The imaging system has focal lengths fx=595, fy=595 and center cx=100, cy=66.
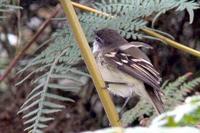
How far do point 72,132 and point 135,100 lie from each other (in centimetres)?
62

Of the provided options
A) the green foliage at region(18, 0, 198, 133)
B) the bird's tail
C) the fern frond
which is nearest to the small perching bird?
the bird's tail

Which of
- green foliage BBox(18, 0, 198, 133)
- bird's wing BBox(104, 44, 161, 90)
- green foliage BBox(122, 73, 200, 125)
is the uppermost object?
green foliage BBox(18, 0, 198, 133)

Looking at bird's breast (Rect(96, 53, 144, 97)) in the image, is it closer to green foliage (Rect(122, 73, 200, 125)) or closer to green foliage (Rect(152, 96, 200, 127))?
green foliage (Rect(122, 73, 200, 125))

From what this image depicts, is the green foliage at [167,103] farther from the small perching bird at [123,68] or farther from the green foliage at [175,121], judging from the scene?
the green foliage at [175,121]

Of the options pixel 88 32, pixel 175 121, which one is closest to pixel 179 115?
pixel 175 121

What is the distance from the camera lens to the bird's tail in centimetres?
185

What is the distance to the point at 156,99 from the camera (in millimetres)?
1900

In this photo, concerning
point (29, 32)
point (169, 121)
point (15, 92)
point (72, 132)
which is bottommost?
point (72, 132)

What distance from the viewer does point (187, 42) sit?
4.16 m

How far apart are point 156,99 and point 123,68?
1.21 ft

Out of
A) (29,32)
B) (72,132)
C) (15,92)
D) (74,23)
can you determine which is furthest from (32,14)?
(74,23)

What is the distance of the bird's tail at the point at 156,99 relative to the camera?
1.85 meters

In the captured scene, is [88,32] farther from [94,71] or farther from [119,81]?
[94,71]

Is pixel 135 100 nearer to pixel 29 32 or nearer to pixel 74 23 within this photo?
pixel 29 32
